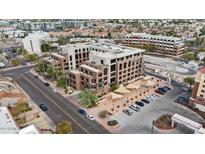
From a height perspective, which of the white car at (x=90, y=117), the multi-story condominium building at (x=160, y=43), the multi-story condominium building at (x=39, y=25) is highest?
the multi-story condominium building at (x=39, y=25)

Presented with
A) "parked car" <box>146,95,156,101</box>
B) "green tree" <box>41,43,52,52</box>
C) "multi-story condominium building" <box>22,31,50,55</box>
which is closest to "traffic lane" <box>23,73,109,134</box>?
"parked car" <box>146,95,156,101</box>

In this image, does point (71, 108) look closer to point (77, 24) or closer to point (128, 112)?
point (128, 112)

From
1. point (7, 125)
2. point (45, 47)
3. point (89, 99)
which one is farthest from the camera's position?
point (45, 47)

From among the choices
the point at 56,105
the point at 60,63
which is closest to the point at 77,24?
the point at 60,63

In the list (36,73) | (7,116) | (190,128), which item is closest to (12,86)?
(36,73)

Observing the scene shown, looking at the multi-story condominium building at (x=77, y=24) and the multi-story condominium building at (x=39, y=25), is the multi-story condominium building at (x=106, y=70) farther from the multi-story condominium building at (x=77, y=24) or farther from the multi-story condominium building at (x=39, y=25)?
the multi-story condominium building at (x=39, y=25)

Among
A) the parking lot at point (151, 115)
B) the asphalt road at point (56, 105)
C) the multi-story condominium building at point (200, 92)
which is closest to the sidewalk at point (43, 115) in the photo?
the asphalt road at point (56, 105)

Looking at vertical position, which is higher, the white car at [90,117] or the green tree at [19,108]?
the green tree at [19,108]

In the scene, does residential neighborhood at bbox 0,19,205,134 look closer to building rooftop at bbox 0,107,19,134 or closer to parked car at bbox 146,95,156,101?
building rooftop at bbox 0,107,19,134
